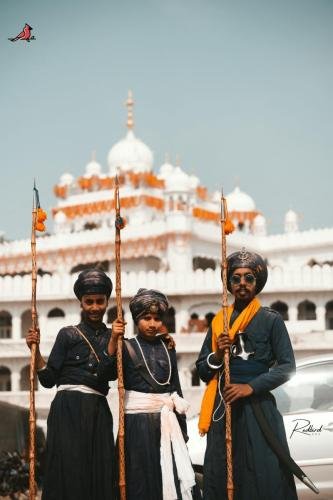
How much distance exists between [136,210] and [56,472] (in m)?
34.9

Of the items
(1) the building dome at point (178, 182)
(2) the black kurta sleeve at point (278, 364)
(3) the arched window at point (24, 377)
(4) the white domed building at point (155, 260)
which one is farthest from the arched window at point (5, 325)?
(2) the black kurta sleeve at point (278, 364)

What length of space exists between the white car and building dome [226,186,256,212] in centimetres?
3664

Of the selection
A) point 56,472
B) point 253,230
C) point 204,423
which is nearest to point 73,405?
point 56,472

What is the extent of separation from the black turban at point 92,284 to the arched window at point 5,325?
90.2 ft

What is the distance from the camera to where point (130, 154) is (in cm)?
4444

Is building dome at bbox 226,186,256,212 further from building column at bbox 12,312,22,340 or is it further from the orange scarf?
the orange scarf

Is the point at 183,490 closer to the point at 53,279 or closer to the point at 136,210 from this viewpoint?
the point at 53,279

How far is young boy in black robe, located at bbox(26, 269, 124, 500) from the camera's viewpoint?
5.07 m

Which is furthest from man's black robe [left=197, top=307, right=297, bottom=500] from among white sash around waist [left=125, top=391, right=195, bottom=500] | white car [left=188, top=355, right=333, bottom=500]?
white car [left=188, top=355, right=333, bottom=500]

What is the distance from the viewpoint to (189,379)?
27.9 meters

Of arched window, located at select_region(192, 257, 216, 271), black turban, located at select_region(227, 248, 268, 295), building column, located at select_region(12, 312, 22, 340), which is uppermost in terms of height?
arched window, located at select_region(192, 257, 216, 271)

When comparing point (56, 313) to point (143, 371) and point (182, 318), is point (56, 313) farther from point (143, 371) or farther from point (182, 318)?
point (143, 371)

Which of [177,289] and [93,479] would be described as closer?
[93,479]

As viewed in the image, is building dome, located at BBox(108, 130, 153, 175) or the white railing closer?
the white railing
